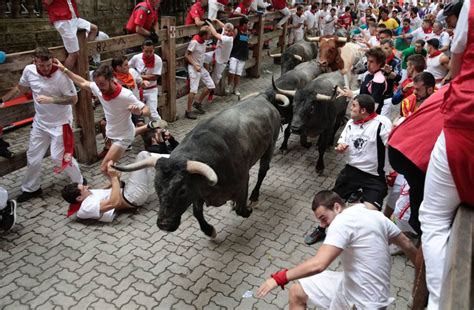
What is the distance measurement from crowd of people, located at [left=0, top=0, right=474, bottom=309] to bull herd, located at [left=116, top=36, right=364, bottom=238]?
823mm

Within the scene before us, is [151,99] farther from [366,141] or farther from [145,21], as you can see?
[366,141]

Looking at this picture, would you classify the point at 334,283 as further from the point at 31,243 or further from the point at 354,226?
the point at 31,243

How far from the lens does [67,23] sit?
6.96 meters

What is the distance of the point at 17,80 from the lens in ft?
20.7

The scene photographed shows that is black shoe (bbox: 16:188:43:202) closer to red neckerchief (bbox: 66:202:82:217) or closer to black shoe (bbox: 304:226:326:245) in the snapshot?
red neckerchief (bbox: 66:202:82:217)

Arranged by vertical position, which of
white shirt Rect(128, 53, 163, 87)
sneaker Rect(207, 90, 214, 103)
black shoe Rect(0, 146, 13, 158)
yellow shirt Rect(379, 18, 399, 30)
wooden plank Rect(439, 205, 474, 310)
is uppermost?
wooden plank Rect(439, 205, 474, 310)

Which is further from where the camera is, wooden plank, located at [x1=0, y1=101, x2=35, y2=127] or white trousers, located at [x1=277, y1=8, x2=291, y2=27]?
white trousers, located at [x1=277, y1=8, x2=291, y2=27]

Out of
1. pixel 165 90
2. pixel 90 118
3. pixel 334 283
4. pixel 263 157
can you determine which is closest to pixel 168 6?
pixel 165 90

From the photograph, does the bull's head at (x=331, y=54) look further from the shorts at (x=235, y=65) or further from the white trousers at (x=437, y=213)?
the white trousers at (x=437, y=213)

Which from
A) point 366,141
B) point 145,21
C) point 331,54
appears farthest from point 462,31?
point 331,54

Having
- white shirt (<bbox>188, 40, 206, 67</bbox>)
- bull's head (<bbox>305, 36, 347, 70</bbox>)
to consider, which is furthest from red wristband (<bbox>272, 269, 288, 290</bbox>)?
bull's head (<bbox>305, 36, 347, 70</bbox>)

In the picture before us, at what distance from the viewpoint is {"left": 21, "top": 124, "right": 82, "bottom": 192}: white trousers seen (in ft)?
19.6

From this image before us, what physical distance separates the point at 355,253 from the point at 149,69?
20.6 ft

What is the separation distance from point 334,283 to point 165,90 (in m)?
6.91
